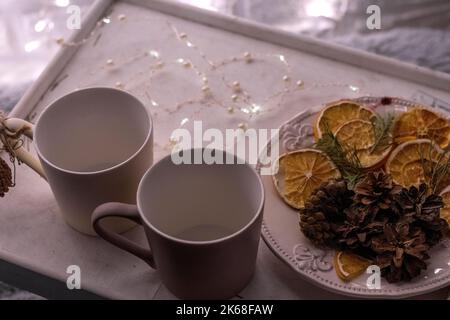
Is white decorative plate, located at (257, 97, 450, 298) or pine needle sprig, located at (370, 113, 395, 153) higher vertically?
pine needle sprig, located at (370, 113, 395, 153)

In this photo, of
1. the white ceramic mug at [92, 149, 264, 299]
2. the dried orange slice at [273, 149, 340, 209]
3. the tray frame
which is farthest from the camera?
the tray frame

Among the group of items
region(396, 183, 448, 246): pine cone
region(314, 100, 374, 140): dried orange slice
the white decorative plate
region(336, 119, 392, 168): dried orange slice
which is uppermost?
region(314, 100, 374, 140): dried orange slice

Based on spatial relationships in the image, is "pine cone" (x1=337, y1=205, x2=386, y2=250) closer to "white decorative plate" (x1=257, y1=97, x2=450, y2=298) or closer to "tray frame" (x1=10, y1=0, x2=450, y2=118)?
"white decorative plate" (x1=257, y1=97, x2=450, y2=298)

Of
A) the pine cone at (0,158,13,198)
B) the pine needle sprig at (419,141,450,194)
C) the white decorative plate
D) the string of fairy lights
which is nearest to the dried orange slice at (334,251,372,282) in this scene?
the white decorative plate

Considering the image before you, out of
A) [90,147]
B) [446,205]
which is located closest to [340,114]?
[446,205]

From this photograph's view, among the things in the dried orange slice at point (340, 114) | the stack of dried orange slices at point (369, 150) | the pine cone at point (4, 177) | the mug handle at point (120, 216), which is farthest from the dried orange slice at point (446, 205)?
the pine cone at point (4, 177)

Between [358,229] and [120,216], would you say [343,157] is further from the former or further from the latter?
[120,216]
